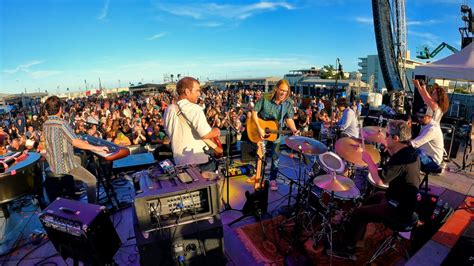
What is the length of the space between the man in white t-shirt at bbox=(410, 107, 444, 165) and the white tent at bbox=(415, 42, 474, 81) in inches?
70.7

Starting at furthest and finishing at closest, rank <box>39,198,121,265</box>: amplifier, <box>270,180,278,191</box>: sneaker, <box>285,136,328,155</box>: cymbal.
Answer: <box>270,180,278,191</box>: sneaker, <box>285,136,328,155</box>: cymbal, <box>39,198,121,265</box>: amplifier

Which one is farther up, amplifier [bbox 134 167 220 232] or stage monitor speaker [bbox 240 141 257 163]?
amplifier [bbox 134 167 220 232]

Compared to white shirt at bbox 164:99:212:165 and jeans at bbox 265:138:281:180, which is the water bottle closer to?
jeans at bbox 265:138:281:180

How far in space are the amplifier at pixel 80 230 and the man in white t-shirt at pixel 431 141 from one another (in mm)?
5058

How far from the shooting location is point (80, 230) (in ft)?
7.39

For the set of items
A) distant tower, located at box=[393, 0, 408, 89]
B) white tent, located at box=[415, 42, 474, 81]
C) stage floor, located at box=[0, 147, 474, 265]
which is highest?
distant tower, located at box=[393, 0, 408, 89]

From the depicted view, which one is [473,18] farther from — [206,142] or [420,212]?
[206,142]

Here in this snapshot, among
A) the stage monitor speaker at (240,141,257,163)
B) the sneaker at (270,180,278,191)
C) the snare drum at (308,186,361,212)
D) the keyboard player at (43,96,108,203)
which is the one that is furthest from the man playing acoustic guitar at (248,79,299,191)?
the keyboard player at (43,96,108,203)

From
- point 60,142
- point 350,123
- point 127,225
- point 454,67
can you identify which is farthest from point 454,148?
point 60,142

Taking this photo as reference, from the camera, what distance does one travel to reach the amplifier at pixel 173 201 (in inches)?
92.7

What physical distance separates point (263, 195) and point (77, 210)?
239 centimetres

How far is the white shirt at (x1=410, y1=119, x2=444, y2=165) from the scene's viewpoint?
4.68m

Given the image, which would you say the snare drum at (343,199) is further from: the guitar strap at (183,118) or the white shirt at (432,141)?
the white shirt at (432,141)

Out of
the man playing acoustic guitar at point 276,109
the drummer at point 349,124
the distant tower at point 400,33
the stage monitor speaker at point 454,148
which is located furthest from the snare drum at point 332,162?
the distant tower at point 400,33
